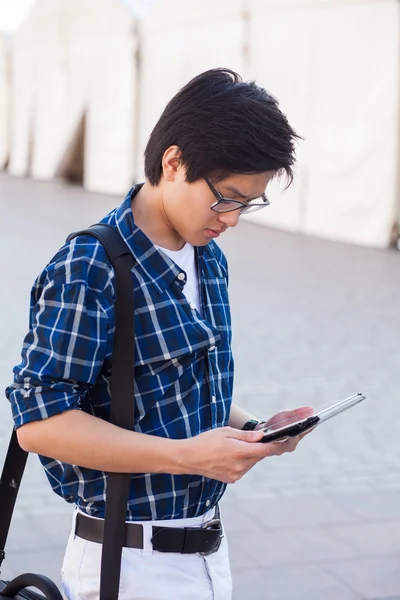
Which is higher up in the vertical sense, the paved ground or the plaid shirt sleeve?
the plaid shirt sleeve

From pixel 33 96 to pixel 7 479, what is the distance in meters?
22.3

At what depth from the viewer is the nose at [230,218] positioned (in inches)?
73.3

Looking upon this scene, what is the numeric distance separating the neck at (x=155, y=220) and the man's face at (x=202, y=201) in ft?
0.07

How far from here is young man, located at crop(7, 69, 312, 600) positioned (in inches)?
67.8

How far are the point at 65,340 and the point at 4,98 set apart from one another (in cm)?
2454

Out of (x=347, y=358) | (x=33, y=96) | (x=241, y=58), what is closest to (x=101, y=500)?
(x=347, y=358)

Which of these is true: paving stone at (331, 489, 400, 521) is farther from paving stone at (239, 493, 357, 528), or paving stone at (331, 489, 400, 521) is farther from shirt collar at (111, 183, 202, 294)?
shirt collar at (111, 183, 202, 294)

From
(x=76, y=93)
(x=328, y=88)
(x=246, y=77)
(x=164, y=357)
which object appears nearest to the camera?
(x=164, y=357)

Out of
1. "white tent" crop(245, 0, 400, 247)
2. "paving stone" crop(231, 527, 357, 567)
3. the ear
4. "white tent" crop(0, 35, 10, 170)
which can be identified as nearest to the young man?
the ear

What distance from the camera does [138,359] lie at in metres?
1.80

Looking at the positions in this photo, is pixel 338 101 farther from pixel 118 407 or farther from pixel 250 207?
pixel 118 407

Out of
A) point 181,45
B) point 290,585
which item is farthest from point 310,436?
point 181,45

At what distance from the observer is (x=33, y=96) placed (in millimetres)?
23453

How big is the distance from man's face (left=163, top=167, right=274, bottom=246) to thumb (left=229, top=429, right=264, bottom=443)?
34 cm
